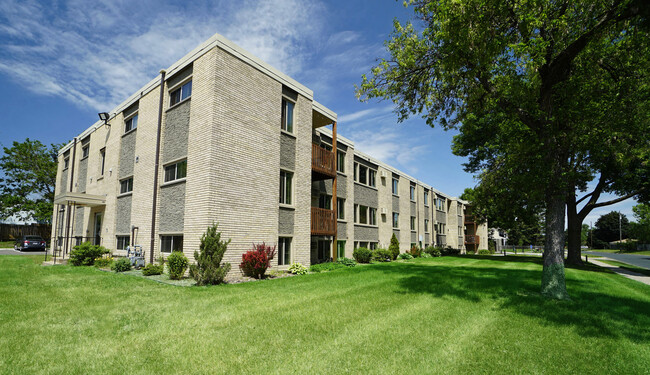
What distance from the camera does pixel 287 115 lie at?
16047mm

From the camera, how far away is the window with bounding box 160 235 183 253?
13242 millimetres

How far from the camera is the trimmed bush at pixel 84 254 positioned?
15750 mm

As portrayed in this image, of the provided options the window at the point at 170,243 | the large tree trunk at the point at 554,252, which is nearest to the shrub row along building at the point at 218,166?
the window at the point at 170,243

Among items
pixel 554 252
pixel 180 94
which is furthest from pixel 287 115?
pixel 554 252

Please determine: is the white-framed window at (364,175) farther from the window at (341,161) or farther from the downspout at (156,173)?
the downspout at (156,173)

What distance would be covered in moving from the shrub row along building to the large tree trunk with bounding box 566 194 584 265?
53.6 feet

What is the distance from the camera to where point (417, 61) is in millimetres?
11578

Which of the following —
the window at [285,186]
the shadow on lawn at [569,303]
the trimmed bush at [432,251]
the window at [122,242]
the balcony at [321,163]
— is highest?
the balcony at [321,163]

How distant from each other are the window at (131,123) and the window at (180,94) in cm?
382

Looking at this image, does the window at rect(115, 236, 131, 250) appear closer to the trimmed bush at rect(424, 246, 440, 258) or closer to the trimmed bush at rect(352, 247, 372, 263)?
the trimmed bush at rect(352, 247, 372, 263)

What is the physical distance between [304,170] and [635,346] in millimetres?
12945

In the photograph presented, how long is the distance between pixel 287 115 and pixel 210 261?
8124 mm

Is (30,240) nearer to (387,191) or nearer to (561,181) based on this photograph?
(387,191)

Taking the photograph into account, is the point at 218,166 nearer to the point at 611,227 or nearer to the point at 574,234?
the point at 574,234
